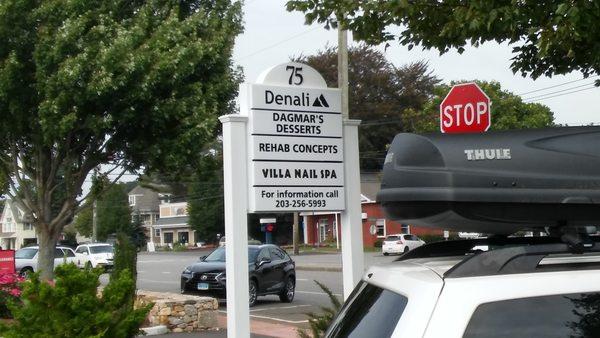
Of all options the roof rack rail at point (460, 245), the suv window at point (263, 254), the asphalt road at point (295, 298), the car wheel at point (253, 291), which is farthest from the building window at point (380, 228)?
the roof rack rail at point (460, 245)

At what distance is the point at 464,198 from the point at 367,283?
513 mm

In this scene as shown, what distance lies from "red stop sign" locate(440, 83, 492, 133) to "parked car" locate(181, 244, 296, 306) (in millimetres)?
13879

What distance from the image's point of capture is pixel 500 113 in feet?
140

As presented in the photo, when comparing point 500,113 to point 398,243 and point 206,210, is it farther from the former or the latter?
point 206,210

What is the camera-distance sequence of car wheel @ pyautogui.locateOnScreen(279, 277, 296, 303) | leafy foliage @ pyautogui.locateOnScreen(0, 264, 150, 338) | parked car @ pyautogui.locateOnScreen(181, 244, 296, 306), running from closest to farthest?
leafy foliage @ pyautogui.locateOnScreen(0, 264, 150, 338), parked car @ pyautogui.locateOnScreen(181, 244, 296, 306), car wheel @ pyautogui.locateOnScreen(279, 277, 296, 303)

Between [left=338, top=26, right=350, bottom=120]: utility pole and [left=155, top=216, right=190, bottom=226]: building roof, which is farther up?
[left=338, top=26, right=350, bottom=120]: utility pole

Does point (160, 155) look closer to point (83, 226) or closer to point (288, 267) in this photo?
point (288, 267)

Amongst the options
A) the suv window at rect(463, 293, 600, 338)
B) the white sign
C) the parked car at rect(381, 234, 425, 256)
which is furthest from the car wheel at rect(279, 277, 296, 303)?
the parked car at rect(381, 234, 425, 256)

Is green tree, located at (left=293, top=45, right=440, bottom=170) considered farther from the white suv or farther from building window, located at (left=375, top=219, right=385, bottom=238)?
the white suv

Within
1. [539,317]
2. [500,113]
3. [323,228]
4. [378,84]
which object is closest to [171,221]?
[323,228]

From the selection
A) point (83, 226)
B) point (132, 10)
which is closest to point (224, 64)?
point (132, 10)

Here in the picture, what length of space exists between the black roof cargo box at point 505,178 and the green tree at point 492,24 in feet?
8.36

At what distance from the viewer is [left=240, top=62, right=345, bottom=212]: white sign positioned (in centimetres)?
687

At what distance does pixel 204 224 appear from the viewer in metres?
81.2
